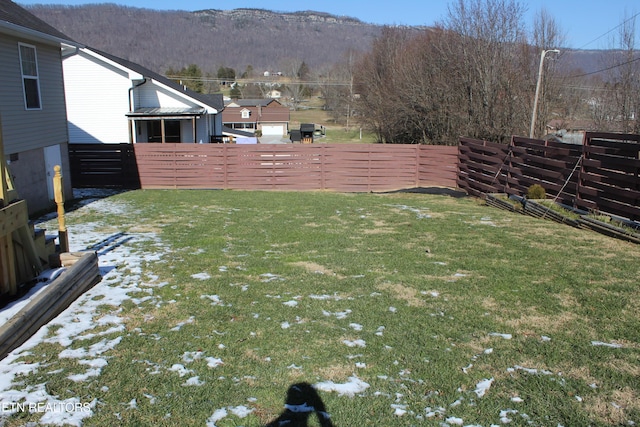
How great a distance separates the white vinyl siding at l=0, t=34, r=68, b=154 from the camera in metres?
10.6

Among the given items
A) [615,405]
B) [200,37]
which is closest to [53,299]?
[615,405]

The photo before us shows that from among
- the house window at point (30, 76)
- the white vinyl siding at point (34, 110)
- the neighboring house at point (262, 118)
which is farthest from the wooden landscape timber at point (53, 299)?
the neighboring house at point (262, 118)

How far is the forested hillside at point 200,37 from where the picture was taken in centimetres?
11894

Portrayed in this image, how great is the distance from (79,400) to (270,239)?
17.7 feet

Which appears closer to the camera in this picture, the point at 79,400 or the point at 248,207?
the point at 79,400

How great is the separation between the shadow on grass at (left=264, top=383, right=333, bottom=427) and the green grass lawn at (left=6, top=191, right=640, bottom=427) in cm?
7

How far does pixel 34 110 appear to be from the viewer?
1189cm

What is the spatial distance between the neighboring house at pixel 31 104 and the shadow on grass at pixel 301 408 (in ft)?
31.0

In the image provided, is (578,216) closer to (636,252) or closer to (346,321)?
(636,252)

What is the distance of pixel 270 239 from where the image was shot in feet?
28.7

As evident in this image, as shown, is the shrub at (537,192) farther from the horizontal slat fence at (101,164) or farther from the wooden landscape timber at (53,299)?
the horizontal slat fence at (101,164)

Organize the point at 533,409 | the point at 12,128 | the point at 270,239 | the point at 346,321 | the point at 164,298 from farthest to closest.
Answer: the point at 12,128 < the point at 270,239 < the point at 164,298 < the point at 346,321 < the point at 533,409

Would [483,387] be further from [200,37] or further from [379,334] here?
[200,37]

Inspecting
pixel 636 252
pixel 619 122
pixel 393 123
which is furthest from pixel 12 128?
pixel 619 122
